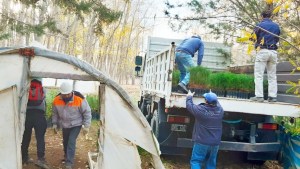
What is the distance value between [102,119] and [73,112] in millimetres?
1349

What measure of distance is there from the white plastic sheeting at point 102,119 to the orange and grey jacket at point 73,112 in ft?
4.23

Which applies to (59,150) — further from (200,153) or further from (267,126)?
(267,126)

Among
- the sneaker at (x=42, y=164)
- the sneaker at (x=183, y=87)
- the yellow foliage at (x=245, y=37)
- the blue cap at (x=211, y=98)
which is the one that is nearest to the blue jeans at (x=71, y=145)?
the sneaker at (x=42, y=164)

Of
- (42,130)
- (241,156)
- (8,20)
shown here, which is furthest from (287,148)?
(8,20)

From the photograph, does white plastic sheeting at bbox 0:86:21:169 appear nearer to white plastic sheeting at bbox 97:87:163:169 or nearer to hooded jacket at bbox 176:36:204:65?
white plastic sheeting at bbox 97:87:163:169

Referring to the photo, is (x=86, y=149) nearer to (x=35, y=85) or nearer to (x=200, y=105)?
(x=35, y=85)

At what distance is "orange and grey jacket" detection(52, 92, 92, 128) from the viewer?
6.20 meters

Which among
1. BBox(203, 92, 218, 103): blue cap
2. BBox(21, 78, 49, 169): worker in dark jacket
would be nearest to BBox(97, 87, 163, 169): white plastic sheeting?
BBox(203, 92, 218, 103): blue cap

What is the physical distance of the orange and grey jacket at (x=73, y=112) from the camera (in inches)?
244

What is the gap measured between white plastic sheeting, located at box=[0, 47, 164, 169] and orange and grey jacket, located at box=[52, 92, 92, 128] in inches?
50.7

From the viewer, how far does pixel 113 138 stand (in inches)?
199

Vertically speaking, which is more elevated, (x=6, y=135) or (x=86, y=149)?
(x=6, y=135)

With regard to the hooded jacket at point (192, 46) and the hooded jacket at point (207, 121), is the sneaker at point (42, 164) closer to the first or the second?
the hooded jacket at point (207, 121)

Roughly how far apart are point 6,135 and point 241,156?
16.7ft
